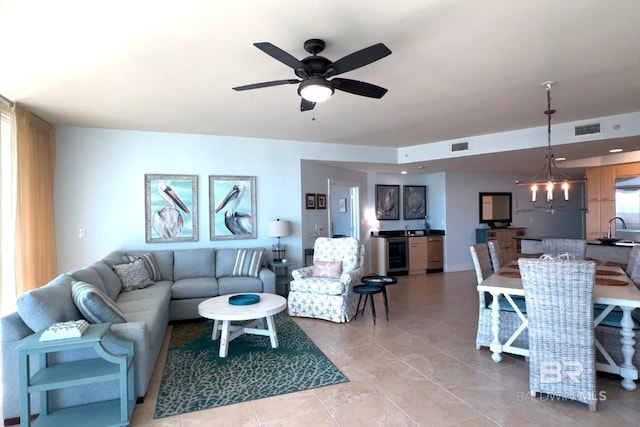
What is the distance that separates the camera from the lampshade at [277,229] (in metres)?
5.29

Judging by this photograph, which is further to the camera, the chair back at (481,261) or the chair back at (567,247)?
the chair back at (567,247)

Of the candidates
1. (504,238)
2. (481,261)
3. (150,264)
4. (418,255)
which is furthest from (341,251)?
(504,238)

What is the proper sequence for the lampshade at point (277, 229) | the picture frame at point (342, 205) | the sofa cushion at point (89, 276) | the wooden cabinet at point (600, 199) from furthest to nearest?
the picture frame at point (342, 205) < the wooden cabinet at point (600, 199) < the lampshade at point (277, 229) < the sofa cushion at point (89, 276)

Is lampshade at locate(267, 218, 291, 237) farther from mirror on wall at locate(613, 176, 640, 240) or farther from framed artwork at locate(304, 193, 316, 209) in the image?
mirror on wall at locate(613, 176, 640, 240)

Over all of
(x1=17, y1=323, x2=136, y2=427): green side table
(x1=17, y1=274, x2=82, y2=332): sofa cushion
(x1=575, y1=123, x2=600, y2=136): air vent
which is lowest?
(x1=17, y1=323, x2=136, y2=427): green side table

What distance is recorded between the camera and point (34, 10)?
2029 mm

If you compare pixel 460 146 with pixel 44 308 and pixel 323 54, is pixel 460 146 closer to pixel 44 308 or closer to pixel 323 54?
pixel 323 54

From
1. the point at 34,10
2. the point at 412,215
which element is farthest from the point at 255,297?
the point at 412,215

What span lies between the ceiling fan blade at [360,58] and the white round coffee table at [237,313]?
2.26 m

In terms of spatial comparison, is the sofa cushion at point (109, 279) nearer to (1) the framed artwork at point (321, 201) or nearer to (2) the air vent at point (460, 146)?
(1) the framed artwork at point (321, 201)

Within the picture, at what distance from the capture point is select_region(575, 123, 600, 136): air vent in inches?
177

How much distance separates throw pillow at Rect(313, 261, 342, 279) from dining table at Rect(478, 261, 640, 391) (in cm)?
198

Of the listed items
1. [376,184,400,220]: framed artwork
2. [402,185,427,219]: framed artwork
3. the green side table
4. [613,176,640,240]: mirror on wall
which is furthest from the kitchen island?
the green side table

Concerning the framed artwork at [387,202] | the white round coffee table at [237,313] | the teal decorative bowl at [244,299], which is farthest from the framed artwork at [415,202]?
the teal decorative bowl at [244,299]
